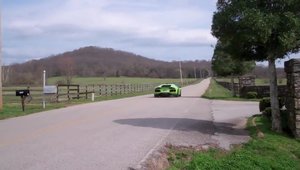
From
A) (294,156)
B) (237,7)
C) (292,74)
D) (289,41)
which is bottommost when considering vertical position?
(294,156)

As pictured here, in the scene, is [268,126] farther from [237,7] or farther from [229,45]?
[237,7]

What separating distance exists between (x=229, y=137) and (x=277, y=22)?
3.37m

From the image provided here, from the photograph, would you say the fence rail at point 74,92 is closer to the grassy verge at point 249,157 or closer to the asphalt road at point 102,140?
the asphalt road at point 102,140

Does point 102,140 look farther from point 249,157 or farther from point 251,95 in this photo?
point 251,95

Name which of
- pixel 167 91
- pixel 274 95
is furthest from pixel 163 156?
pixel 167 91

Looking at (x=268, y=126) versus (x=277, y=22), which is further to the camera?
(x=268, y=126)

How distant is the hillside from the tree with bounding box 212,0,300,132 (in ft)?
179

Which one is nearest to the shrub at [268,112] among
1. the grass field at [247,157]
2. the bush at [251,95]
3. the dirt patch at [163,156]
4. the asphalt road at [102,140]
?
the asphalt road at [102,140]

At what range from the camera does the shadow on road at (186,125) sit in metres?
15.7

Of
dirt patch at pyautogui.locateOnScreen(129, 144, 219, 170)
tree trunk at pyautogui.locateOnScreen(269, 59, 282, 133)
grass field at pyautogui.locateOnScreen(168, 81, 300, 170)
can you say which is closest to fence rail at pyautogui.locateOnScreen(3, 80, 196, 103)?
tree trunk at pyautogui.locateOnScreen(269, 59, 282, 133)

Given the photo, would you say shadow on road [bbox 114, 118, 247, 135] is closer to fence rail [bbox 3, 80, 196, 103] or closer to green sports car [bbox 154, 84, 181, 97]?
fence rail [bbox 3, 80, 196, 103]

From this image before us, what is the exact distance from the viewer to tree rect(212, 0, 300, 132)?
517 inches

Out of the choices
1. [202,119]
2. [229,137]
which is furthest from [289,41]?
[202,119]

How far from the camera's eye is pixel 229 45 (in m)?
15.2
